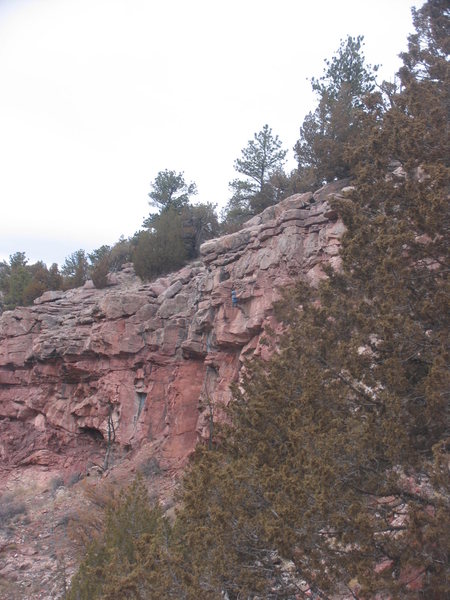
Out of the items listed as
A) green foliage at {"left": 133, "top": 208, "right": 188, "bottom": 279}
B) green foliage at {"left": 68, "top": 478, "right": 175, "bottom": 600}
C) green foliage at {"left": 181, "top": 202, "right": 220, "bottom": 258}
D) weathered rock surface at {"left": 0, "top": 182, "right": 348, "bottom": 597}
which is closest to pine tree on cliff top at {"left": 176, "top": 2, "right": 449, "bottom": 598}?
Answer: green foliage at {"left": 68, "top": 478, "right": 175, "bottom": 600}

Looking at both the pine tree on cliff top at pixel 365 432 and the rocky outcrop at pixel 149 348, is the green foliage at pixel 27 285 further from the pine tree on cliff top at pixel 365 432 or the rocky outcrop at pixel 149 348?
the pine tree on cliff top at pixel 365 432

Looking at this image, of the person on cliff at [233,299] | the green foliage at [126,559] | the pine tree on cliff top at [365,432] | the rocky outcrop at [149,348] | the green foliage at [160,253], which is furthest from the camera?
the green foliage at [160,253]

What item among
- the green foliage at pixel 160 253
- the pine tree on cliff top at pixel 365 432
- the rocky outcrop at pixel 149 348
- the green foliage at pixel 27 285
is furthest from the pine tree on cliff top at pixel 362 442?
the green foliage at pixel 27 285

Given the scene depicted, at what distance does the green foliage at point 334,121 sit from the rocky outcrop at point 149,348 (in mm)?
2145

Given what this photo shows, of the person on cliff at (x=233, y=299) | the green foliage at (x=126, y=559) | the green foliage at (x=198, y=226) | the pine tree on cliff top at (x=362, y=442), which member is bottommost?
the green foliage at (x=126, y=559)

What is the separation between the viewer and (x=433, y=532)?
18.6 feet

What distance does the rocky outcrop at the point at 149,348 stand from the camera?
19.6 m

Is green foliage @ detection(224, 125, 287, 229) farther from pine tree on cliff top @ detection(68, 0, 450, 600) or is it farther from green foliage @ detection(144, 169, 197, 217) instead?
pine tree on cliff top @ detection(68, 0, 450, 600)

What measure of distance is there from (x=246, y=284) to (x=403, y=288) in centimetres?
1271

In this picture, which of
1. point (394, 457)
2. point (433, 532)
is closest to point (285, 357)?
point (394, 457)

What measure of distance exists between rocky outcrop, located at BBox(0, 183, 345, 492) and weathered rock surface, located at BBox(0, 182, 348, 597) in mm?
47

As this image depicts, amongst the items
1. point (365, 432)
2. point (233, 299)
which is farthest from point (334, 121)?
point (365, 432)

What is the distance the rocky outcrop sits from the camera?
1962 centimetres

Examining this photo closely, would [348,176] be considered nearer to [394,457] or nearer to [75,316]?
[75,316]
